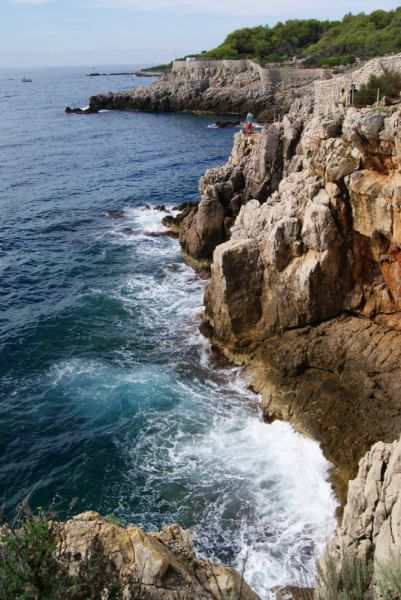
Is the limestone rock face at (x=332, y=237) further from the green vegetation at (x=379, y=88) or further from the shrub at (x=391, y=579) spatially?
the shrub at (x=391, y=579)

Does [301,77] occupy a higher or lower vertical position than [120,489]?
higher

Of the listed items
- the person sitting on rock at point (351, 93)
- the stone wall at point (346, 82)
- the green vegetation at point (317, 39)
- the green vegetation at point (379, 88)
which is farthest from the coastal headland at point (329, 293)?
the green vegetation at point (317, 39)

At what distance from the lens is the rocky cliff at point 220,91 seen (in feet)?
265

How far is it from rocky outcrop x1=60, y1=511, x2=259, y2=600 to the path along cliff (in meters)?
7.26

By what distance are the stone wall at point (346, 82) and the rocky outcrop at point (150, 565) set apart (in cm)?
2335

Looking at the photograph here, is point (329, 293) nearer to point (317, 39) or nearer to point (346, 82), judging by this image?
point (346, 82)

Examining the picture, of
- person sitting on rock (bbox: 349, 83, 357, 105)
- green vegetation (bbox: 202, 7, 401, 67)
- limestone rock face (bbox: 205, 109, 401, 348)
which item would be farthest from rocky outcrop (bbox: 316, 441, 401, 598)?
green vegetation (bbox: 202, 7, 401, 67)

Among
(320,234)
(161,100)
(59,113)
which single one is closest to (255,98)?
(161,100)

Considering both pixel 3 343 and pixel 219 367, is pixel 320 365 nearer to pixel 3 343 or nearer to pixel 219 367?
pixel 219 367

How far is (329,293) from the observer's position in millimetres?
18781

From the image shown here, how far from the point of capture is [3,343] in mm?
22906

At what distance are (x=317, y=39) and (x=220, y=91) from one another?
4072 cm

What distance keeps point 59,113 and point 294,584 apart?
321 feet

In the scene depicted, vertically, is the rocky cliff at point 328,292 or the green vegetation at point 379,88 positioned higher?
the green vegetation at point 379,88
